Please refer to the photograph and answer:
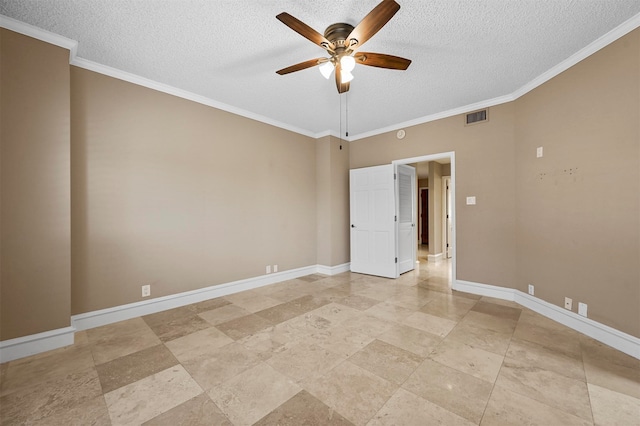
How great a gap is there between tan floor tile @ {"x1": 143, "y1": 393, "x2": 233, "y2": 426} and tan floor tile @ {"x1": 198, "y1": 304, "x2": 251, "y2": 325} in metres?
1.32

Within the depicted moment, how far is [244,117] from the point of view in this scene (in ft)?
13.8

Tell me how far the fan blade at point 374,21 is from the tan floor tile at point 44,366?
11.3ft

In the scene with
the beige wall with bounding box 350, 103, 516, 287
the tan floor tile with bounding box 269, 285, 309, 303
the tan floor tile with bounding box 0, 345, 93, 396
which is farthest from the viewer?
the tan floor tile with bounding box 269, 285, 309, 303

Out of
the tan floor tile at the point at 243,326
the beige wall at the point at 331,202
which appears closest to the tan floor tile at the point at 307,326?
the tan floor tile at the point at 243,326

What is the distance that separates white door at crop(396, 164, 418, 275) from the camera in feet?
16.8

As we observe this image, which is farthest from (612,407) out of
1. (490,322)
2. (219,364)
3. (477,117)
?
(477,117)

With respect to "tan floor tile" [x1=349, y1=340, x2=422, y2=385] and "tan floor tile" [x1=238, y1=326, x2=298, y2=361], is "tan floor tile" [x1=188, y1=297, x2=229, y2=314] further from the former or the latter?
"tan floor tile" [x1=349, y1=340, x2=422, y2=385]

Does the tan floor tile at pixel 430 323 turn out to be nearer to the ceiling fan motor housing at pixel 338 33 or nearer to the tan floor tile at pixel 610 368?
the tan floor tile at pixel 610 368

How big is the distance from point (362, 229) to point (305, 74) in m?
3.14

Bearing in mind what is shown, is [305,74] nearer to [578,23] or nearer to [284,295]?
[578,23]

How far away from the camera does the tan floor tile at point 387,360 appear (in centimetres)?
200

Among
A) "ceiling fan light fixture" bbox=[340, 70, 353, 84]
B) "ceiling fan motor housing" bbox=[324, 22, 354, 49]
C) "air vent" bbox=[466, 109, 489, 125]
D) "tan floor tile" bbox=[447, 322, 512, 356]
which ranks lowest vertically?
"tan floor tile" bbox=[447, 322, 512, 356]

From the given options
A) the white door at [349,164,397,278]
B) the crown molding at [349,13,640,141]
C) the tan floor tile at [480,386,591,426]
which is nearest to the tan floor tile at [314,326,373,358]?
the tan floor tile at [480,386,591,426]

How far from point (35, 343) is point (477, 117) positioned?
588 cm
